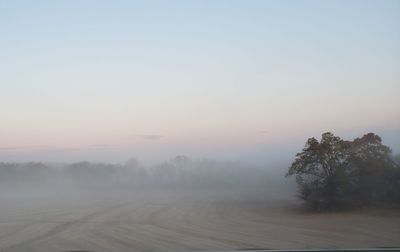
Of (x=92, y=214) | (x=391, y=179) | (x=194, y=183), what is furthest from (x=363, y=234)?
(x=194, y=183)

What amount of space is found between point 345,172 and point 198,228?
35.6 feet

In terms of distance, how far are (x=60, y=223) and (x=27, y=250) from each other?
781cm

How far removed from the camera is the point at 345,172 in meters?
25.1

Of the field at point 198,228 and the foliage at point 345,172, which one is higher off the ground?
the foliage at point 345,172

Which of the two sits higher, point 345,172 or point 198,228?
point 345,172

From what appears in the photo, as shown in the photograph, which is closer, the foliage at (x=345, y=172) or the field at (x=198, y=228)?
the field at (x=198, y=228)

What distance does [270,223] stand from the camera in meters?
19.5

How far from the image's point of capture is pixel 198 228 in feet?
57.1

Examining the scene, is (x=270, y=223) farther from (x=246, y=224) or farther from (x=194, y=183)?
(x=194, y=183)

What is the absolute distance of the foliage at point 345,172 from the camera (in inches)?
964

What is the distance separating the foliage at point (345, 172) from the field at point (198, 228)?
1.34 m

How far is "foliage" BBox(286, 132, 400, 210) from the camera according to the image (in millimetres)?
24484

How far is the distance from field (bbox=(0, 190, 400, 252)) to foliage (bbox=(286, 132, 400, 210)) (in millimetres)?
1338

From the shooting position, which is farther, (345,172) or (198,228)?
(345,172)
